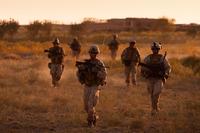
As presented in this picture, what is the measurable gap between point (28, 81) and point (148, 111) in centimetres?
888

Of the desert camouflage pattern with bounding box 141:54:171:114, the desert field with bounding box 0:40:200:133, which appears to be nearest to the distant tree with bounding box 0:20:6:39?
the desert field with bounding box 0:40:200:133

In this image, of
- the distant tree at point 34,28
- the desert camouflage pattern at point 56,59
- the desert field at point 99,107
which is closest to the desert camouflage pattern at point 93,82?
the desert field at point 99,107

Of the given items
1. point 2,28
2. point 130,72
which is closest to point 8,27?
point 2,28

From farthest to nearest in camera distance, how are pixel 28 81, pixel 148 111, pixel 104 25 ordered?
pixel 104 25 < pixel 28 81 < pixel 148 111

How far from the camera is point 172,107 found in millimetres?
17625

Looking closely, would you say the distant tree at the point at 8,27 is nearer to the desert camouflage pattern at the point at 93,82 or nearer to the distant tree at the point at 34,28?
the distant tree at the point at 34,28

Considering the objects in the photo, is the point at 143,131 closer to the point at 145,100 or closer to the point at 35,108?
the point at 35,108

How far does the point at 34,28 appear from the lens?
8794cm

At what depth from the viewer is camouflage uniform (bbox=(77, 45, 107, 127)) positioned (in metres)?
13.3

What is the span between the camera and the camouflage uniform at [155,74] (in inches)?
596

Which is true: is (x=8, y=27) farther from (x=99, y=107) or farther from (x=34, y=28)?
(x=99, y=107)

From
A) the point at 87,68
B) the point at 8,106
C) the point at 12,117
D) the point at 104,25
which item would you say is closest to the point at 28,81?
the point at 8,106

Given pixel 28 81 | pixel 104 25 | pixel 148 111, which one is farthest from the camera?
pixel 104 25

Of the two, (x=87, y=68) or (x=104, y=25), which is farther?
(x=104, y=25)
